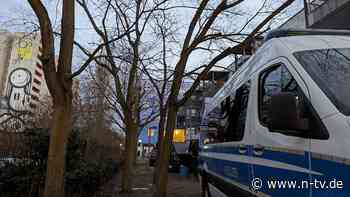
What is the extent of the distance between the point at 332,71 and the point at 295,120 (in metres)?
0.73

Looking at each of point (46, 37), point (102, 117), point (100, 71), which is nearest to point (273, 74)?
point (46, 37)

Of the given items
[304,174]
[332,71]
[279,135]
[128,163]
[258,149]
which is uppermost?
[332,71]

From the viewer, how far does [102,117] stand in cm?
2588

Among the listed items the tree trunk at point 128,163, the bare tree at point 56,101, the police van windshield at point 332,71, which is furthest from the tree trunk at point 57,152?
the tree trunk at point 128,163

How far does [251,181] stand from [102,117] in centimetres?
2269

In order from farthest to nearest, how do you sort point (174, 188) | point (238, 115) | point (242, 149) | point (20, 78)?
point (20, 78)
point (174, 188)
point (238, 115)
point (242, 149)

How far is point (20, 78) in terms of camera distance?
65750 mm

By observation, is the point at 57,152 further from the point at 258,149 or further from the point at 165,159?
the point at 165,159

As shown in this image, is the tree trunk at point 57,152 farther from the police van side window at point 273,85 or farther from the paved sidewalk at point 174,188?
the paved sidewalk at point 174,188

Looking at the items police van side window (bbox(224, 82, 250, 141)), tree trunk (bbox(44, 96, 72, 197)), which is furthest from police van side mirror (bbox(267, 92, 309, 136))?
tree trunk (bbox(44, 96, 72, 197))

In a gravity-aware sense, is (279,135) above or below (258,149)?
above

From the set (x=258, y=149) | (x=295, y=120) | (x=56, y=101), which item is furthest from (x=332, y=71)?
(x=56, y=101)

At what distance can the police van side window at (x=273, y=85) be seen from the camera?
137 inches

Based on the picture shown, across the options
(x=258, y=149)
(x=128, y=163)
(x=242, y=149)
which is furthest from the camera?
(x=128, y=163)
